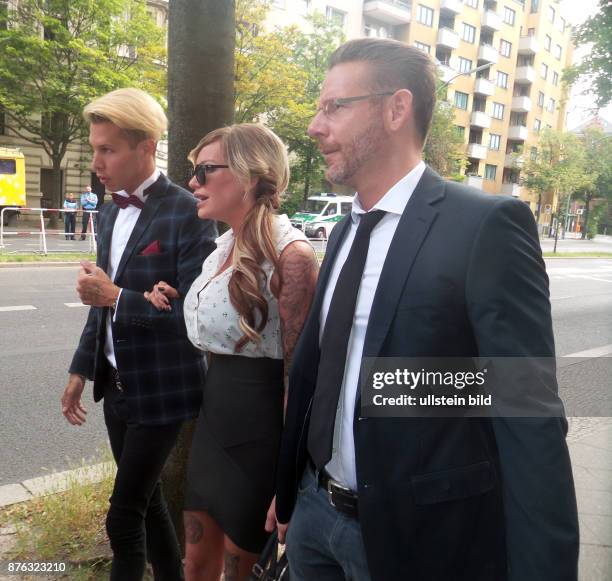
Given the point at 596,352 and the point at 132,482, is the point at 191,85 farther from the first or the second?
the point at 596,352

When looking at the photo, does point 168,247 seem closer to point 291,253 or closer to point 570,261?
point 291,253

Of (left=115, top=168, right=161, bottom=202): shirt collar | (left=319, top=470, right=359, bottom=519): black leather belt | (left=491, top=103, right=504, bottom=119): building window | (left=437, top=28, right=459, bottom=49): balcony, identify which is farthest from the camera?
(left=491, top=103, right=504, bottom=119): building window

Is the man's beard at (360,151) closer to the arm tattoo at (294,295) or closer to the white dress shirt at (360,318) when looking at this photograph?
the white dress shirt at (360,318)

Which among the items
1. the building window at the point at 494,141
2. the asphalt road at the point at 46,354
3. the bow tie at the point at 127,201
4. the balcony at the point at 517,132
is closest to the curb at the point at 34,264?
the asphalt road at the point at 46,354

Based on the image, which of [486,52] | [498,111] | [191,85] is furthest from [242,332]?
[498,111]

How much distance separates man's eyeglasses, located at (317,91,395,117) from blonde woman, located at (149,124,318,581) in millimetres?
446

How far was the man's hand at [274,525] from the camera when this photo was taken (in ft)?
5.75

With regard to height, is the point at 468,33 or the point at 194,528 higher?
the point at 468,33

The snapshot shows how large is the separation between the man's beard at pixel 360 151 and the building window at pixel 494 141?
58340 mm

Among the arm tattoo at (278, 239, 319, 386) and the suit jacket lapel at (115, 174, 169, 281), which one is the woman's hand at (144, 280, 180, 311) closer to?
the suit jacket lapel at (115, 174, 169, 281)

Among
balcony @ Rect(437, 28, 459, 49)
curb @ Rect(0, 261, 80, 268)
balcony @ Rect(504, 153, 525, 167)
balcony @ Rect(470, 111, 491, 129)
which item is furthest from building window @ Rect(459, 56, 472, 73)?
curb @ Rect(0, 261, 80, 268)

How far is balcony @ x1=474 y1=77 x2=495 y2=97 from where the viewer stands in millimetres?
51375

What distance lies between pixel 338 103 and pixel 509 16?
59.5m

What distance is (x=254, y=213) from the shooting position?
2031 mm
